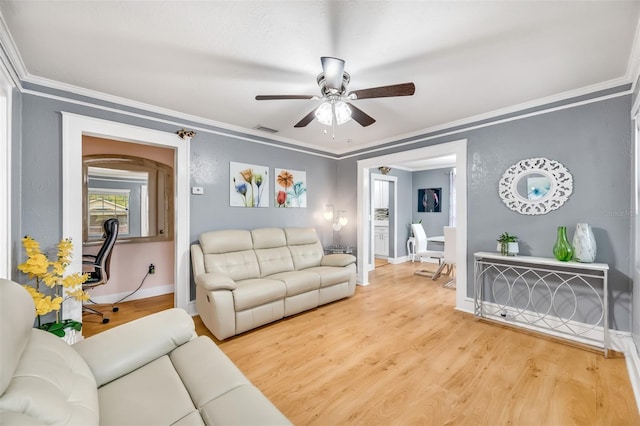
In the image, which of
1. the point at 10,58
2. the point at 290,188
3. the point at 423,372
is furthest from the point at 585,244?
the point at 10,58

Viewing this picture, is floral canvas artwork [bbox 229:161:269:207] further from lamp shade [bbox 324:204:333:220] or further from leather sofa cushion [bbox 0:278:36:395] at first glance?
leather sofa cushion [bbox 0:278:36:395]

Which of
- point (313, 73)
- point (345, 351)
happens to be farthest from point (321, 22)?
point (345, 351)

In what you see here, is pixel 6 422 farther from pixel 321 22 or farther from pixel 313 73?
pixel 313 73

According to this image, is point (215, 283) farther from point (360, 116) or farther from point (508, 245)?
point (508, 245)

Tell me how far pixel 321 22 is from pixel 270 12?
1.03 ft

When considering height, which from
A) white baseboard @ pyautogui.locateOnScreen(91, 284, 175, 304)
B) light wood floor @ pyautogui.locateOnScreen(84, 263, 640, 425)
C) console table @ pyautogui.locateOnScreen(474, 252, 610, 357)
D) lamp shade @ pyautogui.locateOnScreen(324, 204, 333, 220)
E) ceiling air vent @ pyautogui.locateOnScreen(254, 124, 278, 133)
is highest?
ceiling air vent @ pyautogui.locateOnScreen(254, 124, 278, 133)

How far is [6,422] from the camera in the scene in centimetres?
67

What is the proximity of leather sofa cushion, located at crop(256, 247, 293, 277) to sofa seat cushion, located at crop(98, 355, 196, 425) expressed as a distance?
2.08 meters

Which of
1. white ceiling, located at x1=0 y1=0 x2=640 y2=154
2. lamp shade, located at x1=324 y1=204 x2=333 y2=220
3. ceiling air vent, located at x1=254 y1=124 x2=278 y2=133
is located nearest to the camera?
white ceiling, located at x1=0 y1=0 x2=640 y2=154

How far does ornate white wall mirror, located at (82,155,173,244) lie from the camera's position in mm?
3654

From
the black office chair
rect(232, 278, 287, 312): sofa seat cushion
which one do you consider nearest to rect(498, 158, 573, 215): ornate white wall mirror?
rect(232, 278, 287, 312): sofa seat cushion

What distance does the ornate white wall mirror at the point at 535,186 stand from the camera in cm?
272

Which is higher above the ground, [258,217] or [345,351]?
[258,217]

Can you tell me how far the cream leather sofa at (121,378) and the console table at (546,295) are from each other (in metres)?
2.88
